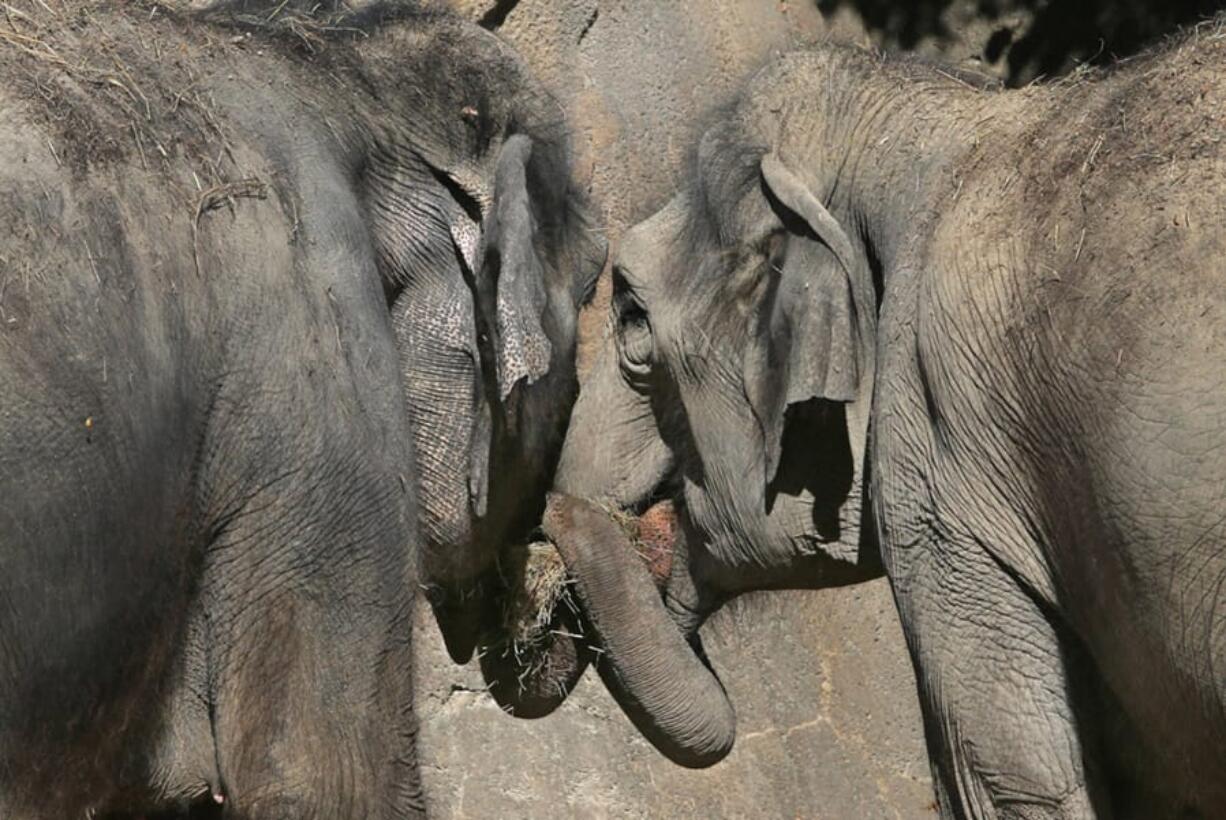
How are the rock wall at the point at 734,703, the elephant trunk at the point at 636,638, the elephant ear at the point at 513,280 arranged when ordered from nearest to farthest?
1. the elephant ear at the point at 513,280
2. the elephant trunk at the point at 636,638
3. the rock wall at the point at 734,703

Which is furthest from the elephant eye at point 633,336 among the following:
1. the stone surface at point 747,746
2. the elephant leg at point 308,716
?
the stone surface at point 747,746

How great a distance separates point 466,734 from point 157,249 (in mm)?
3221

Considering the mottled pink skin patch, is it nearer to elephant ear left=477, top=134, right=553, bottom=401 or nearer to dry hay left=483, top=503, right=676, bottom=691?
dry hay left=483, top=503, right=676, bottom=691

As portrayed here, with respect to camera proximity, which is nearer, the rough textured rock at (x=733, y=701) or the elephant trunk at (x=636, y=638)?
the elephant trunk at (x=636, y=638)

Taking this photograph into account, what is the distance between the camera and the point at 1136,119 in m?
3.12

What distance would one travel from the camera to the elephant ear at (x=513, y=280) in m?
3.41

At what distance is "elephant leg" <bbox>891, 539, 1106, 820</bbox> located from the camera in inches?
129

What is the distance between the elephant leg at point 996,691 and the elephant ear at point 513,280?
74cm

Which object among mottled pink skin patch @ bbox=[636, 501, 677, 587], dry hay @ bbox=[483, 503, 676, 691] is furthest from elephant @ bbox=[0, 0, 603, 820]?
mottled pink skin patch @ bbox=[636, 501, 677, 587]

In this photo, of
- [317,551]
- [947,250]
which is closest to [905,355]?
[947,250]

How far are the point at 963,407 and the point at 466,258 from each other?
3.08 feet

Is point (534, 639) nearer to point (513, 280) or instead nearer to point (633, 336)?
point (633, 336)

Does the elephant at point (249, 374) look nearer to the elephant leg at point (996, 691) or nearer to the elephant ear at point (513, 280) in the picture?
the elephant ear at point (513, 280)

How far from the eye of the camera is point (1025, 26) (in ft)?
20.8
